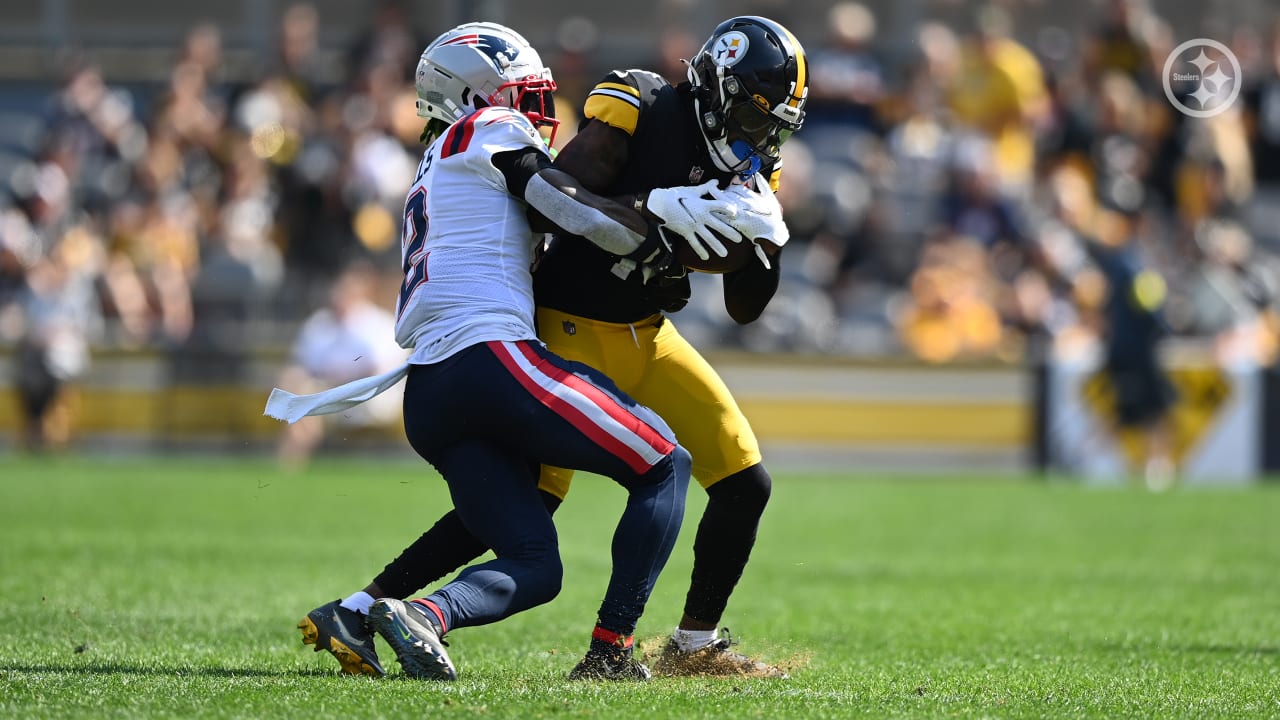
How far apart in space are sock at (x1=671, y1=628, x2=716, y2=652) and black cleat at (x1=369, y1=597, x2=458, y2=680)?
3.56ft

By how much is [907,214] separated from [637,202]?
1336cm

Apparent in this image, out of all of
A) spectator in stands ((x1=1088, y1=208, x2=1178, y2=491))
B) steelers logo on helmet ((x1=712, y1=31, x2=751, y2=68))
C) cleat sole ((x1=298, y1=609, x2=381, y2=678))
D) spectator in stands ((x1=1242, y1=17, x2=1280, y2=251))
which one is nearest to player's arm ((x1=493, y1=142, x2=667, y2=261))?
steelers logo on helmet ((x1=712, y1=31, x2=751, y2=68))

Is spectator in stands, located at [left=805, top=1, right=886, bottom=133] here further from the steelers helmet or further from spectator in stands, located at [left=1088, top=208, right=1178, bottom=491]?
the steelers helmet

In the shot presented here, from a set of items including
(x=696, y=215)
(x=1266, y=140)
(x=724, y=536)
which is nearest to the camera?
(x=696, y=215)

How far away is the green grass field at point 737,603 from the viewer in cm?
487

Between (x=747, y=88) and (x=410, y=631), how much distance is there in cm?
194

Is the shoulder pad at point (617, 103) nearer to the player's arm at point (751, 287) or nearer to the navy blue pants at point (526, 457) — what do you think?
the player's arm at point (751, 287)

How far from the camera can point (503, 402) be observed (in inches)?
193

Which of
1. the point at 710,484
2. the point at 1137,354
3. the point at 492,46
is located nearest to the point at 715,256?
the point at 710,484

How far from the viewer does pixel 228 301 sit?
16719 mm

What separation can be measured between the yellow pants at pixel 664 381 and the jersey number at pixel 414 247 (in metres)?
0.48

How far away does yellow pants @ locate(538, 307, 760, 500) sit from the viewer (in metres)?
5.39

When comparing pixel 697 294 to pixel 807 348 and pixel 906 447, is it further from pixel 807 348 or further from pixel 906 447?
pixel 906 447

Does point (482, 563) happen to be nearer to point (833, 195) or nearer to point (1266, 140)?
point (833, 195)
